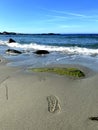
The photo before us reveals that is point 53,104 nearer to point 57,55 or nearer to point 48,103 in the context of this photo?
point 48,103

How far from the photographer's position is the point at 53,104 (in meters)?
5.17

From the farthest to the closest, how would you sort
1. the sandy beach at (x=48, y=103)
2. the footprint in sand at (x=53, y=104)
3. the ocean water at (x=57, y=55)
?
the ocean water at (x=57, y=55)
the footprint in sand at (x=53, y=104)
the sandy beach at (x=48, y=103)

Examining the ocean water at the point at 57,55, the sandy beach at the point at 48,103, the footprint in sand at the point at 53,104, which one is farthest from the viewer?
the ocean water at the point at 57,55

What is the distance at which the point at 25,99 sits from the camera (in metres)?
5.43

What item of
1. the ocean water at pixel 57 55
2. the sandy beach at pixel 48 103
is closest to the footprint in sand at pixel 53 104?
the sandy beach at pixel 48 103

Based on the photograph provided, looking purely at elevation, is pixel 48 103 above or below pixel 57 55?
above

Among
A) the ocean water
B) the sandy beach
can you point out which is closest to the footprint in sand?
the sandy beach

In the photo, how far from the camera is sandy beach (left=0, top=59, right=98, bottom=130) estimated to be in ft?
13.6

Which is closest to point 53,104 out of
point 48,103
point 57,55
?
point 48,103

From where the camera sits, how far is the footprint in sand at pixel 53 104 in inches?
190

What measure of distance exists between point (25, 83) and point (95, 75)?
270 centimetres

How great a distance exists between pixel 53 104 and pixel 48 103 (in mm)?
126

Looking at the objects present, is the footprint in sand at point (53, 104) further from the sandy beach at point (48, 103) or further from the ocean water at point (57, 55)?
the ocean water at point (57, 55)

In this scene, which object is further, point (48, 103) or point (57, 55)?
point (57, 55)
